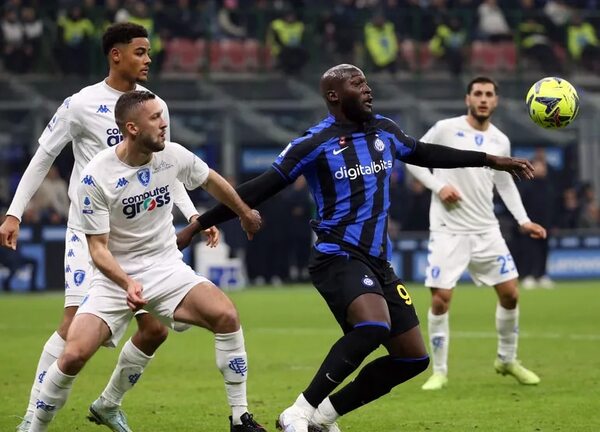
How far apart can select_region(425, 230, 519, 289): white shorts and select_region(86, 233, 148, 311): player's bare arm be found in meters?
4.35

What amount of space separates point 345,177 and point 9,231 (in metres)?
2.30

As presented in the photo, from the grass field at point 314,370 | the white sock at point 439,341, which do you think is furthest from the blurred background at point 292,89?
the white sock at point 439,341

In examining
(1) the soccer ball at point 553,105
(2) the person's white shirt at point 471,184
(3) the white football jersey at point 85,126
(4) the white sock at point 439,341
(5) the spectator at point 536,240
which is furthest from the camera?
(5) the spectator at point 536,240

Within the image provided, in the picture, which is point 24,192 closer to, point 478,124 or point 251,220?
point 251,220

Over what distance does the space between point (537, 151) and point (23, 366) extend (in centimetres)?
1668

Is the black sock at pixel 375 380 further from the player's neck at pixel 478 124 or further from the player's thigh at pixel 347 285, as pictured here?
the player's neck at pixel 478 124

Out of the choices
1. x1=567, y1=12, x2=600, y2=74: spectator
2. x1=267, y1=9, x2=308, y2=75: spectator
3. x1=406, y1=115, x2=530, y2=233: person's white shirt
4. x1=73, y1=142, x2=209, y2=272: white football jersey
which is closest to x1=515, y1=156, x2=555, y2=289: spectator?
x1=567, y1=12, x2=600, y2=74: spectator

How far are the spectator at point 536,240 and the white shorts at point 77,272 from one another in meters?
16.3

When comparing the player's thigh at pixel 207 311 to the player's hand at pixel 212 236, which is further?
the player's hand at pixel 212 236

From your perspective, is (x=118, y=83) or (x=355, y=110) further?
(x=118, y=83)

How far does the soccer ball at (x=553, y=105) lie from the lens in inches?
356

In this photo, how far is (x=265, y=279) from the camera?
2578 cm

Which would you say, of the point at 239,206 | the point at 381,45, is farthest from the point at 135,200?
the point at 381,45

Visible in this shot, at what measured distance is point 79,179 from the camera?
8.47m
